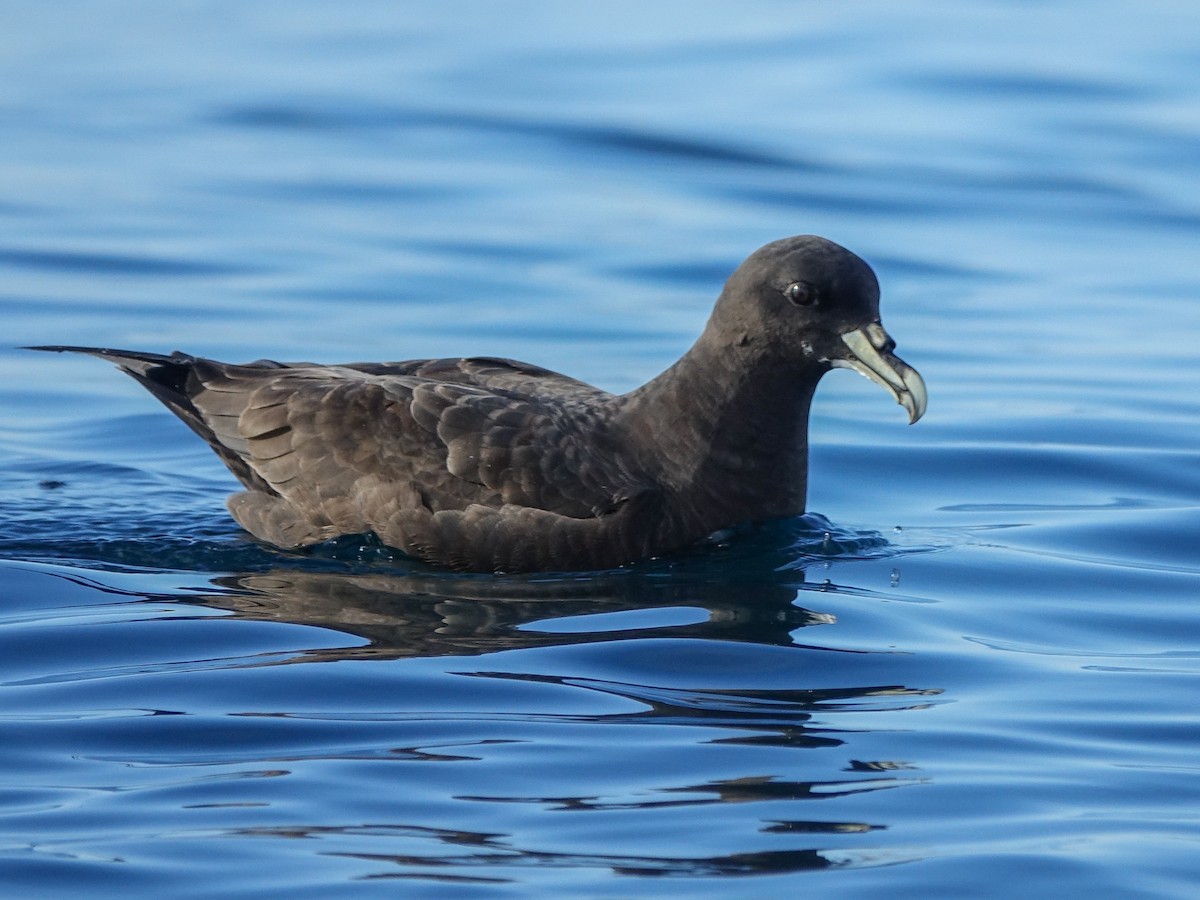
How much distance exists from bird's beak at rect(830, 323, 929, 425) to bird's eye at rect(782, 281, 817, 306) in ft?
0.66

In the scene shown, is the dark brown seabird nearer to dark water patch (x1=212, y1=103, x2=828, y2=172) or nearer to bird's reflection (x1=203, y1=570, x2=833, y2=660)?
bird's reflection (x1=203, y1=570, x2=833, y2=660)

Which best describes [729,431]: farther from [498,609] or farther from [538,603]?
[498,609]

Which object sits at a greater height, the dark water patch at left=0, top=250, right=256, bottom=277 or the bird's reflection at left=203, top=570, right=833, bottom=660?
the dark water patch at left=0, top=250, right=256, bottom=277

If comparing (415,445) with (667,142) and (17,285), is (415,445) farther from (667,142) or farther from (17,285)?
(667,142)

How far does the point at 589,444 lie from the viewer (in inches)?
328

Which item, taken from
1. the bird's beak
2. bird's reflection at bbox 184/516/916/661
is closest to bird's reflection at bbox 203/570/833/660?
bird's reflection at bbox 184/516/916/661

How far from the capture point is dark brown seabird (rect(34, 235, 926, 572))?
8164 mm

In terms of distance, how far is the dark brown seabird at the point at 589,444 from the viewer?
321 inches

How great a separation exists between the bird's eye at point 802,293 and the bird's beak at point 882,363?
201 millimetres

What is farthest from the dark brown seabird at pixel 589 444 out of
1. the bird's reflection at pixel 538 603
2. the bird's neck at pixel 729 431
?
the bird's reflection at pixel 538 603

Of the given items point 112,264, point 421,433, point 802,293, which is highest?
point 112,264

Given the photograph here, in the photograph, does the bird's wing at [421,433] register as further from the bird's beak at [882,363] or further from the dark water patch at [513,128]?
the dark water patch at [513,128]

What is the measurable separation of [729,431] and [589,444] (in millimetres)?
588

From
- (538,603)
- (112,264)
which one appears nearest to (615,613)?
(538,603)
